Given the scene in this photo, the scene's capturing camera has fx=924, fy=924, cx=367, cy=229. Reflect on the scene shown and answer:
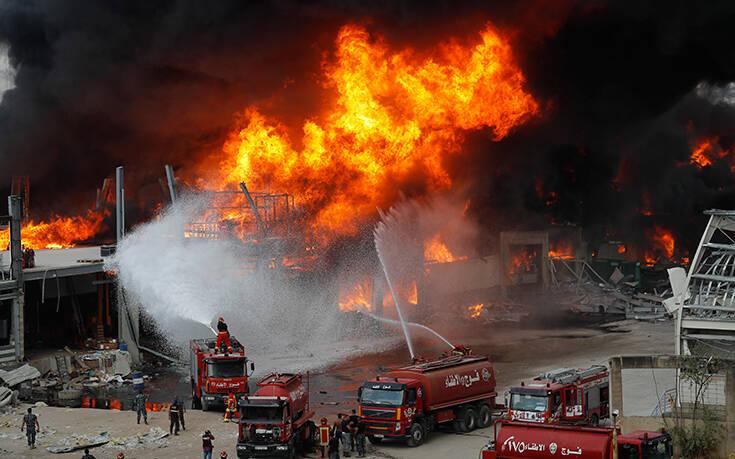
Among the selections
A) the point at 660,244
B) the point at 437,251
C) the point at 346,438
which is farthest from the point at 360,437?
the point at 660,244

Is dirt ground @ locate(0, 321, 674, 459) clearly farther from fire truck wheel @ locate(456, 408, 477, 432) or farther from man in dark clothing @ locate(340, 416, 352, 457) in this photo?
man in dark clothing @ locate(340, 416, 352, 457)

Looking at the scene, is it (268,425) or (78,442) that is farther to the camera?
(78,442)

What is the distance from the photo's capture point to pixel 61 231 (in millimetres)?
52312

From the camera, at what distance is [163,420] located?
87.3ft

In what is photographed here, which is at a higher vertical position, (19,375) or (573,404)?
(19,375)

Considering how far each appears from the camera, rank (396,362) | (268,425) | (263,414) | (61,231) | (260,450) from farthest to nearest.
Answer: (61,231), (396,362), (263,414), (268,425), (260,450)

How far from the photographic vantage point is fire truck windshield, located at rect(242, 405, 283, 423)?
2188 cm

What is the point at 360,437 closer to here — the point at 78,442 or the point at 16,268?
the point at 78,442

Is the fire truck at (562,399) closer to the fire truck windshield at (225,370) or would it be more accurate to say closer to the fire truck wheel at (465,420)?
the fire truck wheel at (465,420)

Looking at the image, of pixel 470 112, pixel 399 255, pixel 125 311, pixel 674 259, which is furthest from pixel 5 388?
pixel 674 259

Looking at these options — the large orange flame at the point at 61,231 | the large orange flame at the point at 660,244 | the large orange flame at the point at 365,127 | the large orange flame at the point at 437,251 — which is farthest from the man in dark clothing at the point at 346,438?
the large orange flame at the point at 660,244

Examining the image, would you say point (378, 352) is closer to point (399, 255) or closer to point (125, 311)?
point (125, 311)

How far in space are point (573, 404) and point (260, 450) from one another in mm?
7783

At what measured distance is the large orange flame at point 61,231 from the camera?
166ft
